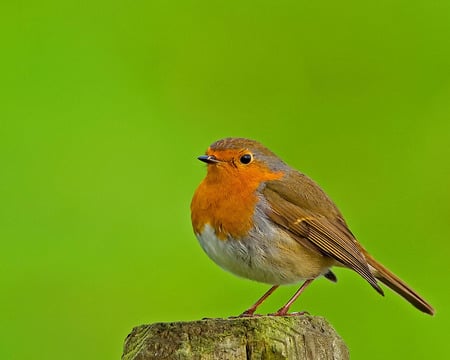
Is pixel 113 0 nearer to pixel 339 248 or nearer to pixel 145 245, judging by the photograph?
pixel 145 245

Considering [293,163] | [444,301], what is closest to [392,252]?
[444,301]

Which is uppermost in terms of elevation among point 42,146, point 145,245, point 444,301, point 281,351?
point 42,146

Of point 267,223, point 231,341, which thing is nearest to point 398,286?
point 267,223

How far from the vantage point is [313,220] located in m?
5.54

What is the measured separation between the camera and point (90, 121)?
862 centimetres

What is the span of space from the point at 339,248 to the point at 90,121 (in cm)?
359

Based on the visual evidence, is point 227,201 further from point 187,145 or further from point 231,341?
point 187,145

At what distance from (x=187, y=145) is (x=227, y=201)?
103 inches

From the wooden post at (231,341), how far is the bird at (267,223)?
56.0 inches

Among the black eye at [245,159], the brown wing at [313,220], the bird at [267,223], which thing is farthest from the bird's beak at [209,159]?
the brown wing at [313,220]

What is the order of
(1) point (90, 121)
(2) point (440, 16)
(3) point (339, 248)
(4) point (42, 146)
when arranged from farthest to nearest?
(2) point (440, 16)
(1) point (90, 121)
(4) point (42, 146)
(3) point (339, 248)

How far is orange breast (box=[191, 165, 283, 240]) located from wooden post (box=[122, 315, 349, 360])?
1.59 metres

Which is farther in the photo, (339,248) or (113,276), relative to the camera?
(113,276)

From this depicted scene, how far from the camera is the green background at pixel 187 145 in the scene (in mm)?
6988
